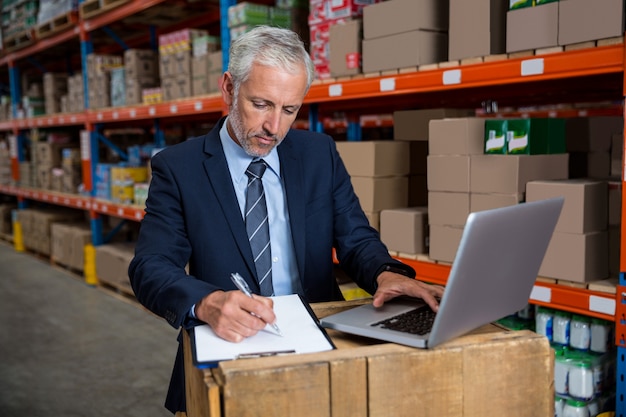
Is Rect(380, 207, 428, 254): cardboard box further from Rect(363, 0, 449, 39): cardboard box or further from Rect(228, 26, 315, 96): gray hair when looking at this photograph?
Rect(228, 26, 315, 96): gray hair

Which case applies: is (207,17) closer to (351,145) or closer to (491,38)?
(351,145)

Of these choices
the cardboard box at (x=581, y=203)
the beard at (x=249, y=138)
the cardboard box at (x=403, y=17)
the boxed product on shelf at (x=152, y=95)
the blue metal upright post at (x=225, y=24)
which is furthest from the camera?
the boxed product on shelf at (x=152, y=95)

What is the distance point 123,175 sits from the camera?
561 cm

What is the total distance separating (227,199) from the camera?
5.33 feet

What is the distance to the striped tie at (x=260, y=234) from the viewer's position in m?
1.66

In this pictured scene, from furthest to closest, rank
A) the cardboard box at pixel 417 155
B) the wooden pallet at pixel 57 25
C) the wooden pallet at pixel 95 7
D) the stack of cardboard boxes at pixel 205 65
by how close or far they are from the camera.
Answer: the wooden pallet at pixel 57 25 → the wooden pallet at pixel 95 7 → the stack of cardboard boxes at pixel 205 65 → the cardboard box at pixel 417 155

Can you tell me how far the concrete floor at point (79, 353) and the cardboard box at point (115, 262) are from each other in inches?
6.2

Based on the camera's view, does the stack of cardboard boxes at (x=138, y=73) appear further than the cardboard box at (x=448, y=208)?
Yes

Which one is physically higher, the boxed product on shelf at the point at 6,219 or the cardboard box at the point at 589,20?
the cardboard box at the point at 589,20

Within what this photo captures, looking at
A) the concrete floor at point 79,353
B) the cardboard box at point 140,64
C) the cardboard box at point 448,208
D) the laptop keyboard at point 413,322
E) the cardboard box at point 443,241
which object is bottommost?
the concrete floor at point 79,353

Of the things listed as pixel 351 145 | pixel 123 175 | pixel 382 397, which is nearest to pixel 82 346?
pixel 123 175

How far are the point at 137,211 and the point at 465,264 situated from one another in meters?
A: 4.67

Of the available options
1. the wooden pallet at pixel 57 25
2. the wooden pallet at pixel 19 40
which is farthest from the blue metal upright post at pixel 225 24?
the wooden pallet at pixel 19 40

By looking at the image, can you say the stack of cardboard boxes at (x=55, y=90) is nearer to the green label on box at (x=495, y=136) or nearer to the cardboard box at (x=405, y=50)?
the cardboard box at (x=405, y=50)
